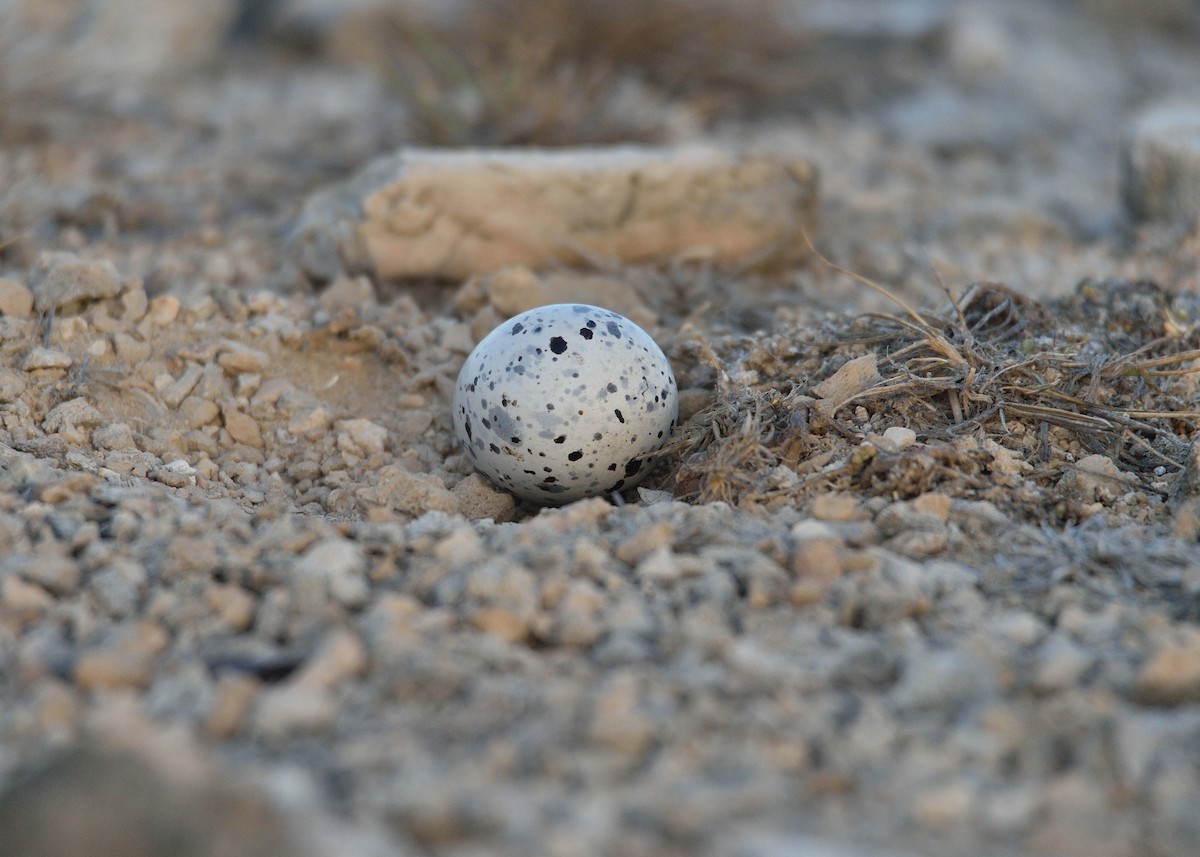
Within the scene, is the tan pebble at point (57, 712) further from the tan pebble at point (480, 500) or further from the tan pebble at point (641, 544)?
the tan pebble at point (480, 500)

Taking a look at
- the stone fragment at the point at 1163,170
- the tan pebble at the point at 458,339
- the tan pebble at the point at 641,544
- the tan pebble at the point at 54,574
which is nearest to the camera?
the tan pebble at the point at 54,574

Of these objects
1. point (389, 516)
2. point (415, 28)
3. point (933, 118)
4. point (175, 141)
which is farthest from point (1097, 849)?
point (415, 28)

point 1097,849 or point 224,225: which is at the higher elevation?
point 1097,849

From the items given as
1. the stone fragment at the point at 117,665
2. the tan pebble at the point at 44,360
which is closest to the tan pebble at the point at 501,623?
the stone fragment at the point at 117,665

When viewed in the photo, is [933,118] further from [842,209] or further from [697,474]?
[697,474]

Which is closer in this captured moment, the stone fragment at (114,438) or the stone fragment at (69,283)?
the stone fragment at (114,438)

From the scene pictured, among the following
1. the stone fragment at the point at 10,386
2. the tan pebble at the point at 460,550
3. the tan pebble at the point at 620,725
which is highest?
the tan pebble at the point at 620,725
